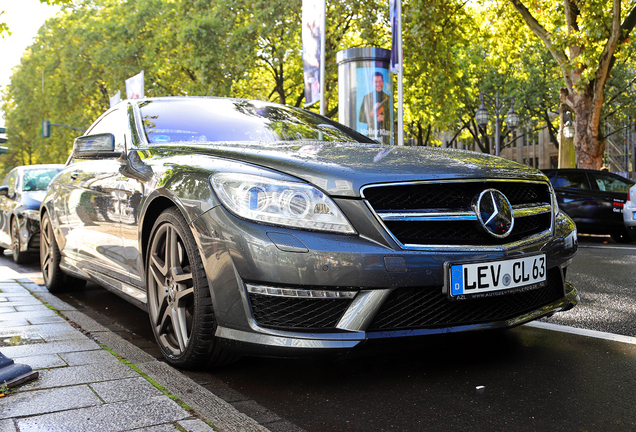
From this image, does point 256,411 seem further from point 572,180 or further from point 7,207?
point 572,180

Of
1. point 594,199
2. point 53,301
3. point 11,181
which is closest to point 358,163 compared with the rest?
point 53,301

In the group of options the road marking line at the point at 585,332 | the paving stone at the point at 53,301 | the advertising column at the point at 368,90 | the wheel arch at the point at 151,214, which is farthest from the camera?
the advertising column at the point at 368,90

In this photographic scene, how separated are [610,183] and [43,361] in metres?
11.6

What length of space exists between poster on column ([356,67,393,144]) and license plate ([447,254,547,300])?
33.2 feet

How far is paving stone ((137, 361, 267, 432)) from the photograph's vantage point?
89.7 inches

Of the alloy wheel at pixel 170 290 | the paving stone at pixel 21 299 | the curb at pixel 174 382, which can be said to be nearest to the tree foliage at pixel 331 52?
the paving stone at pixel 21 299

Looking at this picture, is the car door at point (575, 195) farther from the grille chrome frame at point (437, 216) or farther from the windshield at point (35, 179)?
the grille chrome frame at point (437, 216)

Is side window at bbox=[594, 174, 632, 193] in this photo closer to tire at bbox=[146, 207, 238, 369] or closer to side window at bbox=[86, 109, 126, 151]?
side window at bbox=[86, 109, 126, 151]

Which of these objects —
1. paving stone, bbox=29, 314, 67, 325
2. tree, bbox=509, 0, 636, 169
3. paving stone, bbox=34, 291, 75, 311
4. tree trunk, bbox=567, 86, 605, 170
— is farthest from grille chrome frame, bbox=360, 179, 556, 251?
tree trunk, bbox=567, 86, 605, 170

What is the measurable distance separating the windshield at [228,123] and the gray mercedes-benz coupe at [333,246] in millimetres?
352

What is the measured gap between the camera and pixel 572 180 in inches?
496

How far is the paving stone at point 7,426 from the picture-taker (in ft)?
7.19

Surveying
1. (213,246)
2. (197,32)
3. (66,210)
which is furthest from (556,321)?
(197,32)

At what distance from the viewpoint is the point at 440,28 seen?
19641mm
